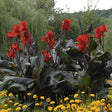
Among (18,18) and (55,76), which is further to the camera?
(18,18)

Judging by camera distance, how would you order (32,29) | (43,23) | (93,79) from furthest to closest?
(43,23) → (32,29) → (93,79)

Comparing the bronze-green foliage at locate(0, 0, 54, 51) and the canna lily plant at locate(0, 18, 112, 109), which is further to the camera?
the bronze-green foliage at locate(0, 0, 54, 51)

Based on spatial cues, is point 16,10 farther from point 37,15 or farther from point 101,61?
point 101,61

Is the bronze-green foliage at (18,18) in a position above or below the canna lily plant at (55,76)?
above

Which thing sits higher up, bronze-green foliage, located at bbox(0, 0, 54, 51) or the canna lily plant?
bronze-green foliage, located at bbox(0, 0, 54, 51)

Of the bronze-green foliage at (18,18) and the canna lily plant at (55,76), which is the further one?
the bronze-green foliage at (18,18)

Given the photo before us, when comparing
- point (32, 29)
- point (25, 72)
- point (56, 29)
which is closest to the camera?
point (25, 72)

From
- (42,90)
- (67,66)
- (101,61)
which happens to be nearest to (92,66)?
(101,61)

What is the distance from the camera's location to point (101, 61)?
2.47 meters

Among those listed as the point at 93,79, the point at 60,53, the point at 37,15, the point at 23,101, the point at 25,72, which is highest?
the point at 37,15

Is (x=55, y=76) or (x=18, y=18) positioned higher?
(x=18, y=18)

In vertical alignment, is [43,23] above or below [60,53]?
above

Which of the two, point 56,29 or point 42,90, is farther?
→ point 56,29

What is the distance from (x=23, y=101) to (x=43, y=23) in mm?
4562
